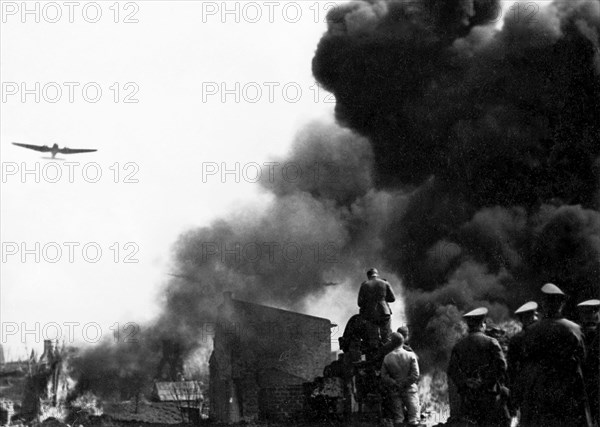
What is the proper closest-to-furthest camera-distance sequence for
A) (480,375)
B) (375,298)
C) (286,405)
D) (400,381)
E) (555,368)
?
1. (555,368)
2. (480,375)
3. (400,381)
4. (375,298)
5. (286,405)

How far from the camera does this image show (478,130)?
43.2 m

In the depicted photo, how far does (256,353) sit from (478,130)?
14.9m

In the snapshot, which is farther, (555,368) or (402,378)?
(402,378)


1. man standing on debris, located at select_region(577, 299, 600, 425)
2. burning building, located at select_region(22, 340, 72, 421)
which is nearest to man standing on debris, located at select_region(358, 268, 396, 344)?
man standing on debris, located at select_region(577, 299, 600, 425)

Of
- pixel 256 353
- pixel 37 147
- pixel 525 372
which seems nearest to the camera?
pixel 525 372

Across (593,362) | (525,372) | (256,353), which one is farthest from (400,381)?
(256,353)

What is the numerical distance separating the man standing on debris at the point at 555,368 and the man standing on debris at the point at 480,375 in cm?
141

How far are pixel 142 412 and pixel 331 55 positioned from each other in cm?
1796

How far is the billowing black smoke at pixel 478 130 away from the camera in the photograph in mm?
38312

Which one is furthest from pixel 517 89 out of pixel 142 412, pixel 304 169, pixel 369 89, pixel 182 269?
pixel 142 412

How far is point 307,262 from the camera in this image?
4319cm

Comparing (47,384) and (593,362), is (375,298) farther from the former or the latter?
(47,384)

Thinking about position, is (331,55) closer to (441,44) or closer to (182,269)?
(441,44)

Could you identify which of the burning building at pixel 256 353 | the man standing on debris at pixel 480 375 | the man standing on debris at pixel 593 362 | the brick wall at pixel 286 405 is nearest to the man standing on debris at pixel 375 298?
the man standing on debris at pixel 480 375
